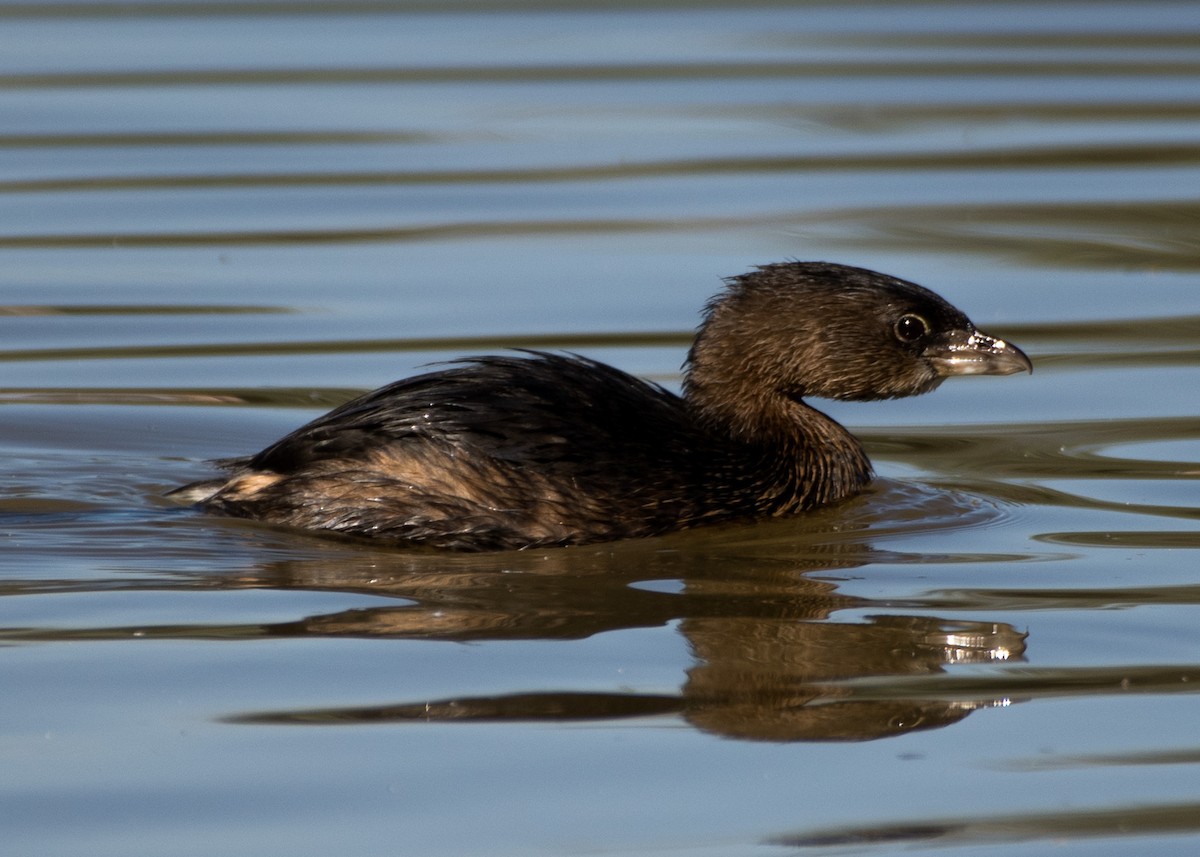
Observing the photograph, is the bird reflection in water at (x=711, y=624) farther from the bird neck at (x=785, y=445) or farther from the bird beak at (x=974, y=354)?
the bird beak at (x=974, y=354)

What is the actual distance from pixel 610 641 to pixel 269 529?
67.4 inches

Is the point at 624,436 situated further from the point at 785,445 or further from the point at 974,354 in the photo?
the point at 974,354

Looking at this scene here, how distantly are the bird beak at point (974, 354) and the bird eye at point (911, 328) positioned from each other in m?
0.06

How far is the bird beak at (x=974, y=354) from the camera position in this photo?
8.42m

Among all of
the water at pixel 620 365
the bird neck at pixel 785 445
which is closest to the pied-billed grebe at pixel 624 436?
the bird neck at pixel 785 445

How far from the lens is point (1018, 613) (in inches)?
264

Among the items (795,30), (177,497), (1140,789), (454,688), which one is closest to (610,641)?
(454,688)

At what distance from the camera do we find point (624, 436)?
7707mm

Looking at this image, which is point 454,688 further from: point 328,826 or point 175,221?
point 175,221

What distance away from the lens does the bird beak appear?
27.6 feet

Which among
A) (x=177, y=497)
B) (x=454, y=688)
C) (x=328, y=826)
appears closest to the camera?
(x=328, y=826)

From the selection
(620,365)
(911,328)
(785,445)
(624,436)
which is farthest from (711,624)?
(620,365)

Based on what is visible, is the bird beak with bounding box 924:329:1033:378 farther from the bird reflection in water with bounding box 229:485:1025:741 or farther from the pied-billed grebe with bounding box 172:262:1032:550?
the bird reflection in water with bounding box 229:485:1025:741

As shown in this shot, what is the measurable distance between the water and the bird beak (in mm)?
442
